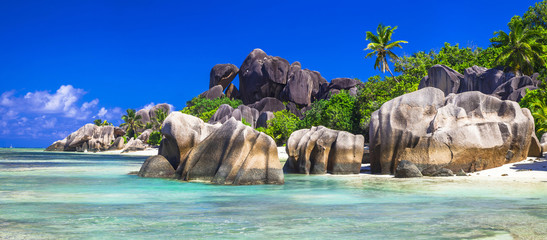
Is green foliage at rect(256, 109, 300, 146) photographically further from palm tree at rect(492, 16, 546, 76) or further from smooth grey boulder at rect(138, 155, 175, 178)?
smooth grey boulder at rect(138, 155, 175, 178)

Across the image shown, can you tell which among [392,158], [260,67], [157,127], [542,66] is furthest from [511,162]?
[157,127]

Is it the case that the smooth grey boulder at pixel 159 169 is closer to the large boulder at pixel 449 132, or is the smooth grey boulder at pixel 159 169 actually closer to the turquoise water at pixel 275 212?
the turquoise water at pixel 275 212

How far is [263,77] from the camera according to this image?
78.9 meters

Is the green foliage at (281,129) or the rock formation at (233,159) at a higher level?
the green foliage at (281,129)

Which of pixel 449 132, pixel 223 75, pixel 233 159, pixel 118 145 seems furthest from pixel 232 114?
pixel 233 159

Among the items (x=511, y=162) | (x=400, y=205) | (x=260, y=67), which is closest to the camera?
(x=400, y=205)

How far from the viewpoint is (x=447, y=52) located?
53.4 meters

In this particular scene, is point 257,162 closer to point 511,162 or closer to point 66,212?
point 66,212

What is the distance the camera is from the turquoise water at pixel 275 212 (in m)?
7.20

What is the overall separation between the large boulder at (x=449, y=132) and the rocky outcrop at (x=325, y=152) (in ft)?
3.25

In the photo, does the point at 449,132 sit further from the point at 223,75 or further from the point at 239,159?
the point at 223,75

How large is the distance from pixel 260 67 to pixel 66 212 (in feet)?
235

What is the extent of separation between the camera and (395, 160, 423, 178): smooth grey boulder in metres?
18.8

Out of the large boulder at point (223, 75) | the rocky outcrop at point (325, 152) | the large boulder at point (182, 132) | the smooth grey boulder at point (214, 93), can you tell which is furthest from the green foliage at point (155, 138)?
the large boulder at point (182, 132)
